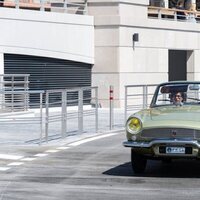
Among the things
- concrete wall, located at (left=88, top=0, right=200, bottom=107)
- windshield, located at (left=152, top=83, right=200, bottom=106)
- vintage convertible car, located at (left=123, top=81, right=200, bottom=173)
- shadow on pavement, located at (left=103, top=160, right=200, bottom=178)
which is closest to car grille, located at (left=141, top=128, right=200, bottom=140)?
vintage convertible car, located at (left=123, top=81, right=200, bottom=173)

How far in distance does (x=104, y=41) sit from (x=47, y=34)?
3.72m

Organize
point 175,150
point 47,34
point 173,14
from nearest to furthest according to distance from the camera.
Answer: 1. point 175,150
2. point 47,34
3. point 173,14

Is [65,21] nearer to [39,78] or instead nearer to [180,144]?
[39,78]

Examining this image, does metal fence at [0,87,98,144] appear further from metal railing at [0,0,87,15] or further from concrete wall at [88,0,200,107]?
concrete wall at [88,0,200,107]

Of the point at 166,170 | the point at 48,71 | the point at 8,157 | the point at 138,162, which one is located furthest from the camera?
the point at 48,71

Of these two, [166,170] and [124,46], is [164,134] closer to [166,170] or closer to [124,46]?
[166,170]

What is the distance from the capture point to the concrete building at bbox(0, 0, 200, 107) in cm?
3008

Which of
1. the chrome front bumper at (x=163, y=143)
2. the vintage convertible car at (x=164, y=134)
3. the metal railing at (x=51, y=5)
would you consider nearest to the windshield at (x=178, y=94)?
the vintage convertible car at (x=164, y=134)

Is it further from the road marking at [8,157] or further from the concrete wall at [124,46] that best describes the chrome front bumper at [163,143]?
the concrete wall at [124,46]

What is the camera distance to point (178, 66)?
133 ft

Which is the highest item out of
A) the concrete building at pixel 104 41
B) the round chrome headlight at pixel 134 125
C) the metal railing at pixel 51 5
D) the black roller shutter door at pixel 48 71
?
the metal railing at pixel 51 5

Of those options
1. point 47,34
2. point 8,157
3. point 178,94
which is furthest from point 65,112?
point 47,34

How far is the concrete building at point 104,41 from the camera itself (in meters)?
30.1

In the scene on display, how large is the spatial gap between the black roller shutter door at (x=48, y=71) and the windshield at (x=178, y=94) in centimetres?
1684
